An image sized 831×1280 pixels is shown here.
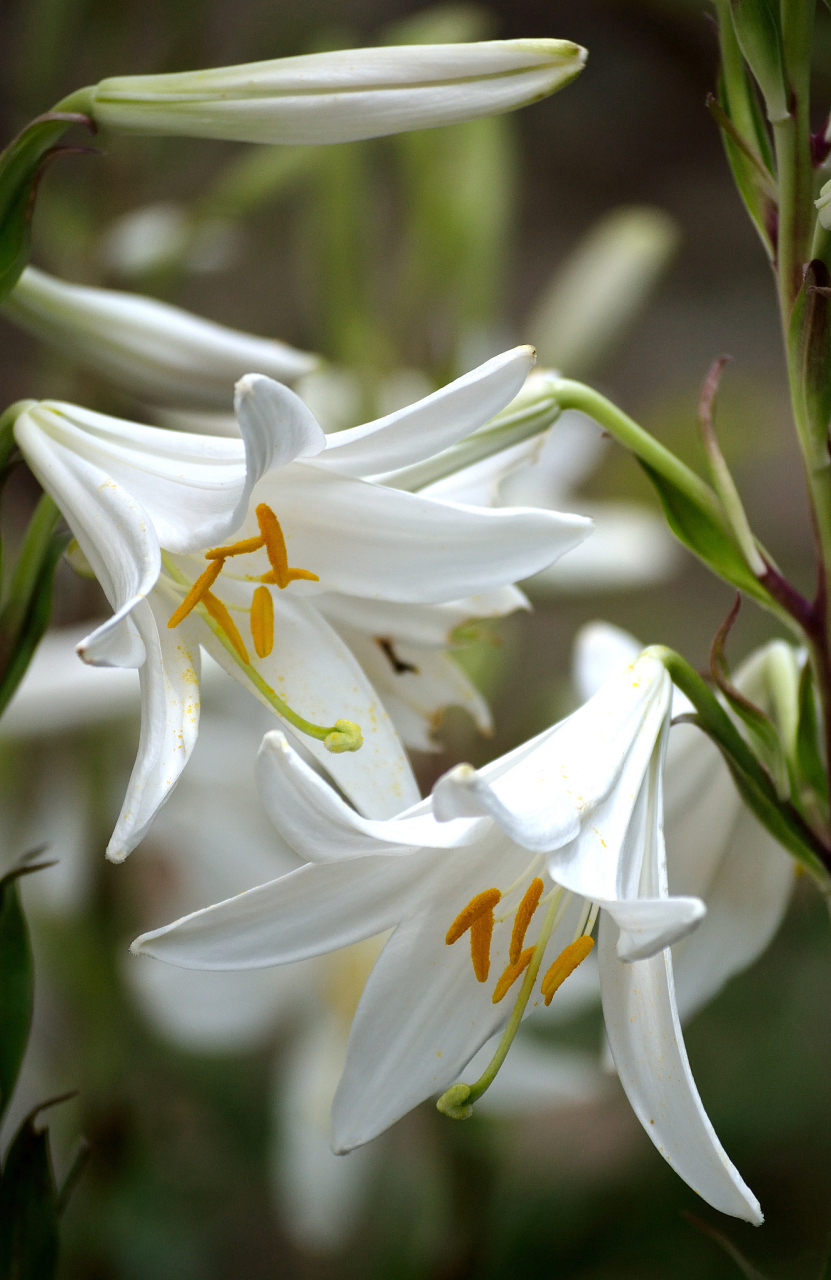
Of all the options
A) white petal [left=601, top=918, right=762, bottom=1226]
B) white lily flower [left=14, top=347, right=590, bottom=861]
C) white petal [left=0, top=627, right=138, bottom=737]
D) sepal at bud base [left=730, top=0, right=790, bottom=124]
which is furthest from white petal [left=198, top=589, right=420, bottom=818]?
white petal [left=0, top=627, right=138, bottom=737]

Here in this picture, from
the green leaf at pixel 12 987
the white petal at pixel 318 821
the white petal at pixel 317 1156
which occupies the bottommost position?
the white petal at pixel 317 1156

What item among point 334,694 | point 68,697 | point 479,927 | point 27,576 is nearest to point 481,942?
point 479,927

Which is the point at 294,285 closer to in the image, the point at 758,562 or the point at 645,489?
the point at 645,489

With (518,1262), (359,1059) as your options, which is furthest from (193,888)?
(359,1059)

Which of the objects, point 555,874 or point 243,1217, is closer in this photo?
point 555,874

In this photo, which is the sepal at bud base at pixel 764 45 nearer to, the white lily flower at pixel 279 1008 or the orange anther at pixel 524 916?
the orange anther at pixel 524 916

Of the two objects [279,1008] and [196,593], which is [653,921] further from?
[279,1008]

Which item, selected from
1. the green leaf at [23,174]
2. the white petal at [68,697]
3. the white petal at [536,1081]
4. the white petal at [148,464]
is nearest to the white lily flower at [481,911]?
the white petal at [148,464]
